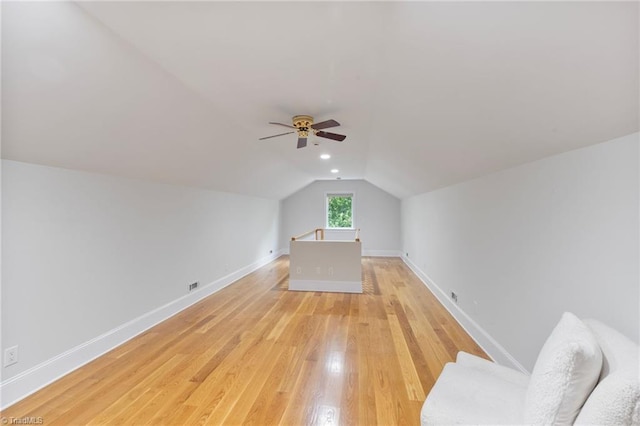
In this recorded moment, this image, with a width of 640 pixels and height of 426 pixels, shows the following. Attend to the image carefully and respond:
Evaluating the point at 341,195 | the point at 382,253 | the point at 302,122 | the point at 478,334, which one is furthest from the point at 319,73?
the point at 382,253

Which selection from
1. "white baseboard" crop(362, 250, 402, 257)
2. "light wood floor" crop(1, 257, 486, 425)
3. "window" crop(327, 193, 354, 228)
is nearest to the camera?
"light wood floor" crop(1, 257, 486, 425)

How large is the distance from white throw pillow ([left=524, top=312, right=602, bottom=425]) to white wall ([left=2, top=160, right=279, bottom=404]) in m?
3.11

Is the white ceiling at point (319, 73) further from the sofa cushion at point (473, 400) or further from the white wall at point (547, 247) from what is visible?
the sofa cushion at point (473, 400)

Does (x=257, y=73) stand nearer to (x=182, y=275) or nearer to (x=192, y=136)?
(x=192, y=136)

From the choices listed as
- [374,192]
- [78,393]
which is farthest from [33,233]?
[374,192]

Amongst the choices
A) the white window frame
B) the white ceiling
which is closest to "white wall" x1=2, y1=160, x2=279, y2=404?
the white ceiling

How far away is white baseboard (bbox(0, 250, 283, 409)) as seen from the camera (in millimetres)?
1951

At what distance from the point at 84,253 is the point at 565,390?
336 cm

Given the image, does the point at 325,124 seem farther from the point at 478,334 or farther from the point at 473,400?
the point at 478,334

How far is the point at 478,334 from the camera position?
283 centimetres

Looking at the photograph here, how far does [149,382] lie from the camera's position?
2.20m

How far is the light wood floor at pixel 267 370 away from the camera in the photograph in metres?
1.87

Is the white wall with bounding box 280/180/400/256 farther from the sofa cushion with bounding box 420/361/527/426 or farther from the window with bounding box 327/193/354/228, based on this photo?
the sofa cushion with bounding box 420/361/527/426

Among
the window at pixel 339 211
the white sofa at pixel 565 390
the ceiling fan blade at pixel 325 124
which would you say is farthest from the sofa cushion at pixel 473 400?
the window at pixel 339 211
